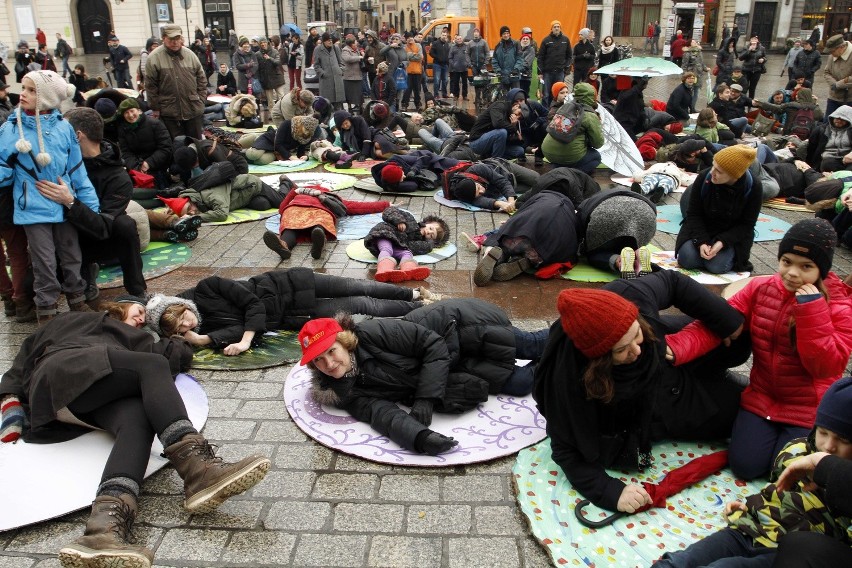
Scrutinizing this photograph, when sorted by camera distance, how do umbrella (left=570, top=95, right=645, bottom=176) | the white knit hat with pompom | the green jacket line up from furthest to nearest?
umbrella (left=570, top=95, right=645, bottom=176), the green jacket, the white knit hat with pompom

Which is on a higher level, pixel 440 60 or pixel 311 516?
pixel 440 60

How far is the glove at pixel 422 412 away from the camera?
11.3 ft

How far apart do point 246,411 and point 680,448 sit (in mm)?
2289

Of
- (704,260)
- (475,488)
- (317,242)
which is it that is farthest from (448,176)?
(475,488)

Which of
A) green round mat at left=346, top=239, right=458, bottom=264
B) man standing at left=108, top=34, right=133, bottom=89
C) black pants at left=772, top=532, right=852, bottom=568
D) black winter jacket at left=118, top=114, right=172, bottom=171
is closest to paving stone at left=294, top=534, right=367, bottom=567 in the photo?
black pants at left=772, top=532, right=852, bottom=568

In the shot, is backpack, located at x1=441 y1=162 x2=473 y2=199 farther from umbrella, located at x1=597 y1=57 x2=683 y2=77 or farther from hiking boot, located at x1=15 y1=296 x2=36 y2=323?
umbrella, located at x1=597 y1=57 x2=683 y2=77

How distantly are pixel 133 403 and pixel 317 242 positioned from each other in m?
3.21

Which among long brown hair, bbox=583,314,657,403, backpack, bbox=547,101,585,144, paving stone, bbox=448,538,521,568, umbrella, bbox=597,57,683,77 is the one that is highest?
umbrella, bbox=597,57,683,77

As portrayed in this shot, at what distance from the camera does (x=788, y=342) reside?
10.0 feet

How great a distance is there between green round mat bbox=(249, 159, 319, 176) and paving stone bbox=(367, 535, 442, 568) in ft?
25.0

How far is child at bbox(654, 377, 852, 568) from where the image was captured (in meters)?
2.21

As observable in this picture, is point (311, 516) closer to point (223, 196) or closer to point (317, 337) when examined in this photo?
point (317, 337)

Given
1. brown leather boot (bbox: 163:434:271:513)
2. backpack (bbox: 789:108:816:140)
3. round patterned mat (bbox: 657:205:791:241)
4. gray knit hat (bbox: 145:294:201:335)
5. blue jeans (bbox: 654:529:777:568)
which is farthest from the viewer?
backpack (bbox: 789:108:816:140)

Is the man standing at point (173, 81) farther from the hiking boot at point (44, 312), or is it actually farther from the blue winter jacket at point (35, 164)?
the hiking boot at point (44, 312)
